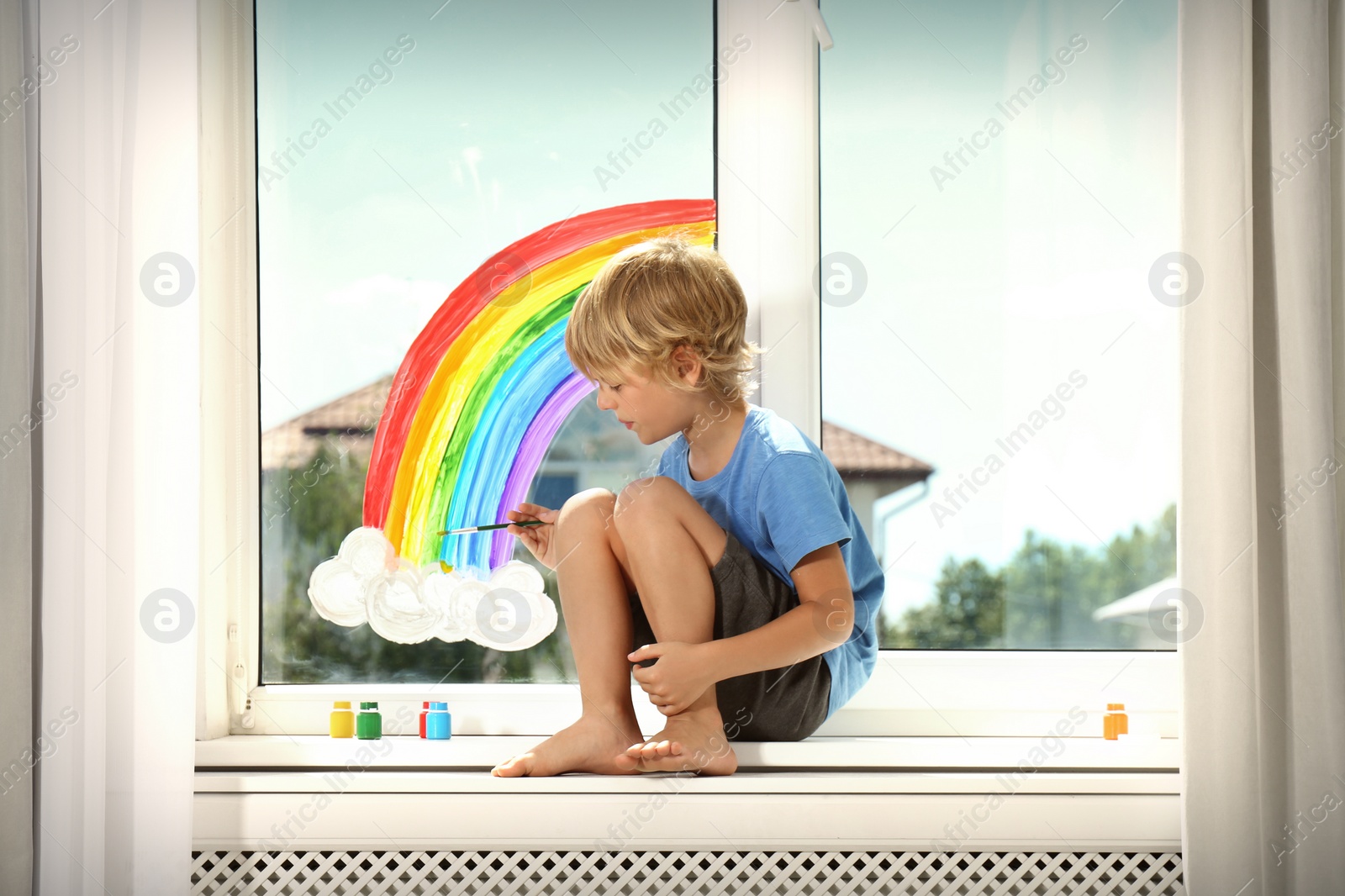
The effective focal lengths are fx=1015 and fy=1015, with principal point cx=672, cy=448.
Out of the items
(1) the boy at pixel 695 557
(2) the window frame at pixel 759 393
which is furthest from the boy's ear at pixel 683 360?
(2) the window frame at pixel 759 393

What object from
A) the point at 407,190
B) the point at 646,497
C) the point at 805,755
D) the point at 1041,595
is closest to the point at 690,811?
the point at 805,755

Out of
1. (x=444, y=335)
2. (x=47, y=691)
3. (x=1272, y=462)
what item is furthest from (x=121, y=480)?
(x=1272, y=462)

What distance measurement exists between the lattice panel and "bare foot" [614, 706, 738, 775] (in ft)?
0.30

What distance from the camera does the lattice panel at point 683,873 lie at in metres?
1.11

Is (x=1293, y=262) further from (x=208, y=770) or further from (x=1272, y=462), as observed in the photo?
(x=208, y=770)

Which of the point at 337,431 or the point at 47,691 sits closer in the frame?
the point at 47,691

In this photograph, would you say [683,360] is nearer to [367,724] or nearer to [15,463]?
[367,724]

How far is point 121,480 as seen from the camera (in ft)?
3.69

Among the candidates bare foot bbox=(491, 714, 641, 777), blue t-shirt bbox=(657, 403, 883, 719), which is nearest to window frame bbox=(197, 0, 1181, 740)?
blue t-shirt bbox=(657, 403, 883, 719)

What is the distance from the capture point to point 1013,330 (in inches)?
55.6

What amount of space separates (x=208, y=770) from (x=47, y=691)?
0.74ft

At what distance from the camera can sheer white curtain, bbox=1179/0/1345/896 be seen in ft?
3.56

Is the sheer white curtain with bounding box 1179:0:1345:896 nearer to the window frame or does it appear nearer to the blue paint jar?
the window frame

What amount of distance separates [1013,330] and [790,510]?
489 millimetres
